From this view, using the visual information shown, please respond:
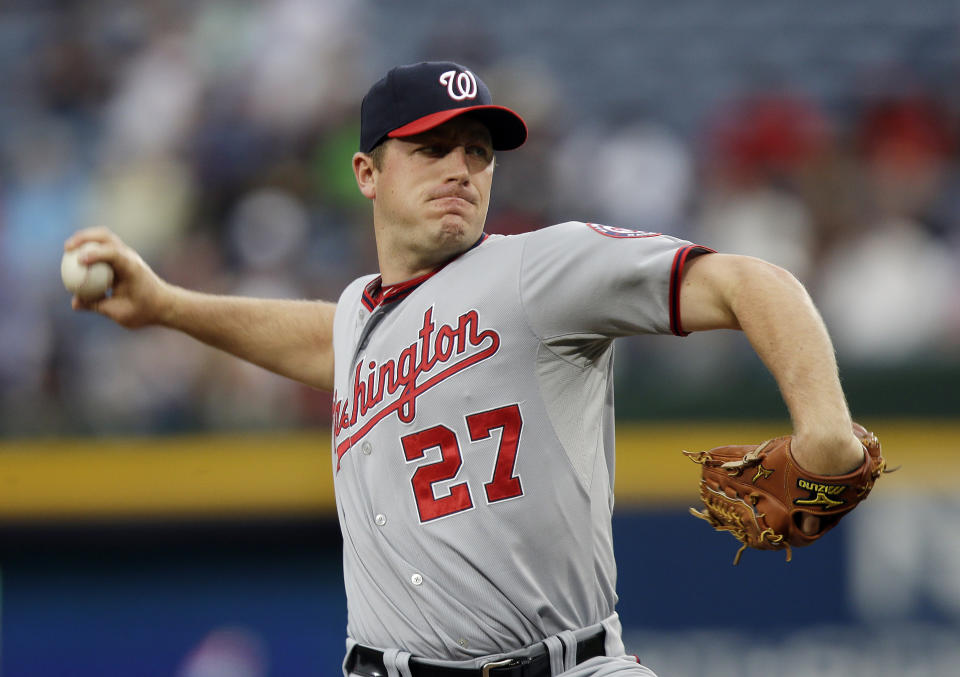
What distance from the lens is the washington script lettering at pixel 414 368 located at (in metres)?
2.71

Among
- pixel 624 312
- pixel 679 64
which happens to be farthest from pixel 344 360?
pixel 679 64

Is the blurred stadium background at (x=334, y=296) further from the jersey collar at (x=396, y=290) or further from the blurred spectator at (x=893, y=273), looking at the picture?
the jersey collar at (x=396, y=290)

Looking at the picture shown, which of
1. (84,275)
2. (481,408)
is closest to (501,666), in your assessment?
(481,408)

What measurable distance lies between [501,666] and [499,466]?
1.39 feet

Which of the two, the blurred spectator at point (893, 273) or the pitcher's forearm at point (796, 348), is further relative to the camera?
the blurred spectator at point (893, 273)

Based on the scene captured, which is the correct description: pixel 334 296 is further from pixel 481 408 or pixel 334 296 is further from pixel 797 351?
pixel 797 351

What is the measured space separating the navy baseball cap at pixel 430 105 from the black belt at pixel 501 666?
3.89 feet

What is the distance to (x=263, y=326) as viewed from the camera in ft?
11.8

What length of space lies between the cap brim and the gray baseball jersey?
300 millimetres

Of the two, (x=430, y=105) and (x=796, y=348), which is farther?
(x=430, y=105)

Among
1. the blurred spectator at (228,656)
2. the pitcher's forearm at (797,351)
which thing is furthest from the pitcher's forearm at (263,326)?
the blurred spectator at (228,656)

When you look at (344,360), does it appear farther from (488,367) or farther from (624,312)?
(624,312)

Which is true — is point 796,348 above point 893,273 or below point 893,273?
below

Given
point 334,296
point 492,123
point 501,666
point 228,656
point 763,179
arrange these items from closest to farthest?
point 501,666 < point 492,123 < point 228,656 < point 334,296 < point 763,179
